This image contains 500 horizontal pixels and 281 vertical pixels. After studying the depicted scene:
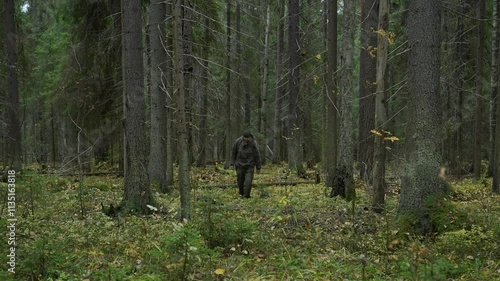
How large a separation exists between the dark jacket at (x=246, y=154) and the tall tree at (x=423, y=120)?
19.3 feet

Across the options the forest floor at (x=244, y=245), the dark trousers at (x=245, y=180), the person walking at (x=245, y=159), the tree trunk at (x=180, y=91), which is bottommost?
the forest floor at (x=244, y=245)

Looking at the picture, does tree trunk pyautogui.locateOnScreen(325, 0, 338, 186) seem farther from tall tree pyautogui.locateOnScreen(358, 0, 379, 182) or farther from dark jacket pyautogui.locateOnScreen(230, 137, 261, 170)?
dark jacket pyautogui.locateOnScreen(230, 137, 261, 170)

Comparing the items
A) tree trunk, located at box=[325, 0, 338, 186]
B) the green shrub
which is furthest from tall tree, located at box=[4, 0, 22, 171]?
the green shrub

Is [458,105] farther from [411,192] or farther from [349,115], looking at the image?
[411,192]

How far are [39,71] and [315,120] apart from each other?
64.1 feet

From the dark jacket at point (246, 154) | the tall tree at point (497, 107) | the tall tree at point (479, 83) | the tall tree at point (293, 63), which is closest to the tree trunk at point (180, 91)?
the dark jacket at point (246, 154)

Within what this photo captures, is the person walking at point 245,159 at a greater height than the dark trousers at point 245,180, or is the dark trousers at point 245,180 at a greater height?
the person walking at point 245,159

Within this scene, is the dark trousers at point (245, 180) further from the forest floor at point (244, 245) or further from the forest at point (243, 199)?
the forest floor at point (244, 245)

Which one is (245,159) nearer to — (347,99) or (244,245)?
(347,99)

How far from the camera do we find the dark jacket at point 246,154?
12328 mm

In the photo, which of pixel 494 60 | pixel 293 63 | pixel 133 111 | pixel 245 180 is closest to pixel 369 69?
pixel 245 180

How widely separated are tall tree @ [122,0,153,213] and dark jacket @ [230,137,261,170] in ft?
12.6

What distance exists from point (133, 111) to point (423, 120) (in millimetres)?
5720

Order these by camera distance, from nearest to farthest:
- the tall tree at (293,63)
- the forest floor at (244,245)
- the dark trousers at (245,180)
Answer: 1. the forest floor at (244,245)
2. the dark trousers at (245,180)
3. the tall tree at (293,63)
